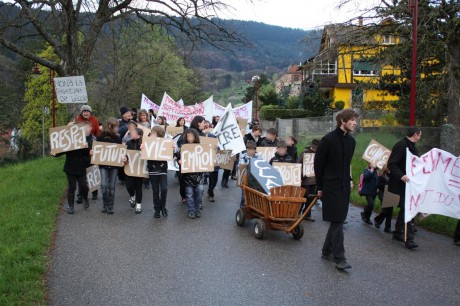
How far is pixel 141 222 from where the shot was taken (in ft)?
27.5

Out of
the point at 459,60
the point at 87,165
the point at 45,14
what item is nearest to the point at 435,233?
the point at 87,165

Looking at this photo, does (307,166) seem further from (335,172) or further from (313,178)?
(335,172)

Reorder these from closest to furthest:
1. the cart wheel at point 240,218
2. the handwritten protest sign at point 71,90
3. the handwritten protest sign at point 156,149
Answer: the cart wheel at point 240,218, the handwritten protest sign at point 156,149, the handwritten protest sign at point 71,90

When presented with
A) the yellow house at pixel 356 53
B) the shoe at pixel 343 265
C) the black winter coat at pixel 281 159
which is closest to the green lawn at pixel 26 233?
the shoe at pixel 343 265

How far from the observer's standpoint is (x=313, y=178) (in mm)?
9445

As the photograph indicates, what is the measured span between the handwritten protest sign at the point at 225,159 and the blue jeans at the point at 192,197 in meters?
2.86

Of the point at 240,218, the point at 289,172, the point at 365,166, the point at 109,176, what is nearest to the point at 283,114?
the point at 365,166

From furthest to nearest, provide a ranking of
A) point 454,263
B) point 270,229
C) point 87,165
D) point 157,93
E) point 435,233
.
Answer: point 157,93 < point 87,165 < point 435,233 < point 270,229 < point 454,263

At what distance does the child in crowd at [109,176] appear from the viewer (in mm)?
9078

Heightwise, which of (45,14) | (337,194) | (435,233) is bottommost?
(435,233)

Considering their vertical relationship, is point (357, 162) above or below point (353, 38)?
below

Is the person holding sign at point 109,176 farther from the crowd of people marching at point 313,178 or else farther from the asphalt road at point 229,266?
the asphalt road at point 229,266

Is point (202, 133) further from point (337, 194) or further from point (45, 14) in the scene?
point (45, 14)

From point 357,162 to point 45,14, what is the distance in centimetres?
1202
